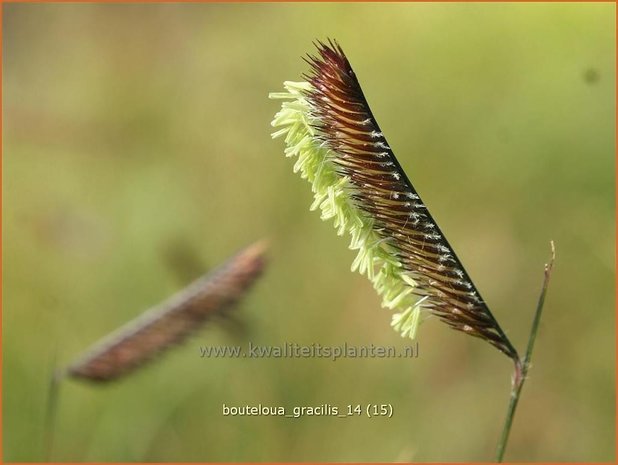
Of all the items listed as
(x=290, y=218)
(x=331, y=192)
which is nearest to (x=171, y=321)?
(x=331, y=192)

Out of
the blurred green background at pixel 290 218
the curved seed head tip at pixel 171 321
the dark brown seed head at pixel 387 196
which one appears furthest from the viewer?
the blurred green background at pixel 290 218

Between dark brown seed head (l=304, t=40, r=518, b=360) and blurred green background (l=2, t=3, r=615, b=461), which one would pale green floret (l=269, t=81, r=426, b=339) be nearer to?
dark brown seed head (l=304, t=40, r=518, b=360)

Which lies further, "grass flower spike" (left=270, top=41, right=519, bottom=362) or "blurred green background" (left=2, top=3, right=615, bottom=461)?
"blurred green background" (left=2, top=3, right=615, bottom=461)

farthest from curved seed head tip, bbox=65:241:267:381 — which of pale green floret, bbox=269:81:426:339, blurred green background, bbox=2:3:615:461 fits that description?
pale green floret, bbox=269:81:426:339

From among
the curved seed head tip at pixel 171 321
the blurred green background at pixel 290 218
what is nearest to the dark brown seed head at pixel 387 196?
the curved seed head tip at pixel 171 321

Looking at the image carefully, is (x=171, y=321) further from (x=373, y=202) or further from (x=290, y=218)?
(x=290, y=218)

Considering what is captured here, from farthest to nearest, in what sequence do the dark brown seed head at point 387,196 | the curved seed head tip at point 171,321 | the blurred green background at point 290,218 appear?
the blurred green background at point 290,218 → the curved seed head tip at point 171,321 → the dark brown seed head at point 387,196

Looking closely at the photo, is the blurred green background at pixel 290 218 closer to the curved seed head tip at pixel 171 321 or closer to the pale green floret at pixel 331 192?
the curved seed head tip at pixel 171 321
